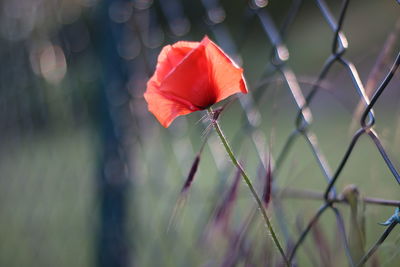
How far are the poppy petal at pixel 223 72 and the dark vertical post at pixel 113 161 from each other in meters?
0.71

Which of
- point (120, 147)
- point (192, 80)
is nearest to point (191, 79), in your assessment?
point (192, 80)

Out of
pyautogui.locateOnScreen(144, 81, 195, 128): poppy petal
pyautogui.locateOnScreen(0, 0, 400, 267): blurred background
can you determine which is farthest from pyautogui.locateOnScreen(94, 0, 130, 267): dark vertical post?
pyautogui.locateOnScreen(144, 81, 195, 128): poppy petal

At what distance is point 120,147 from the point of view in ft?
3.46

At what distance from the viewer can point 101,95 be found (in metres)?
1.09

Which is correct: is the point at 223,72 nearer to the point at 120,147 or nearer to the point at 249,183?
the point at 249,183

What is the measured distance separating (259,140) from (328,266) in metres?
0.33

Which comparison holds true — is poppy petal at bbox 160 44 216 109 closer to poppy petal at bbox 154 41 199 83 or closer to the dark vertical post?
poppy petal at bbox 154 41 199 83

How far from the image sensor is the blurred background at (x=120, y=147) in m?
0.61

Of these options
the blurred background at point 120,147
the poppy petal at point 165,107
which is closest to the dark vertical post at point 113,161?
the blurred background at point 120,147

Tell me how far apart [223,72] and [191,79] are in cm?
2

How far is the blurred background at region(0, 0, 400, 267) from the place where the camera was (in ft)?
2.00

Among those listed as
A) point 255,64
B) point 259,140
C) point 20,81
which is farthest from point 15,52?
point 255,64

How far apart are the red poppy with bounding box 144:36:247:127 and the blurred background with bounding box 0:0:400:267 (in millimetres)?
54

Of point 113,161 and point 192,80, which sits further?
point 113,161
